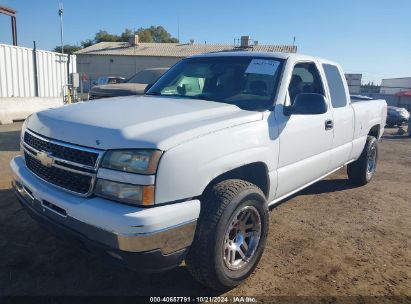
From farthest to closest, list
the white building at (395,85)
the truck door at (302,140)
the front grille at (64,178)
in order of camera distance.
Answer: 1. the white building at (395,85)
2. the truck door at (302,140)
3. the front grille at (64,178)

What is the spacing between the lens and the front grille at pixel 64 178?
247cm

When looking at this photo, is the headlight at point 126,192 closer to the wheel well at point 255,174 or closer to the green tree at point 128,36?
the wheel well at point 255,174

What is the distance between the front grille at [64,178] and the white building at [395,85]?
4970 centimetres

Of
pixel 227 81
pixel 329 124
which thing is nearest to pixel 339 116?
pixel 329 124

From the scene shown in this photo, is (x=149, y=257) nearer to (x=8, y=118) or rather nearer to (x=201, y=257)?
(x=201, y=257)

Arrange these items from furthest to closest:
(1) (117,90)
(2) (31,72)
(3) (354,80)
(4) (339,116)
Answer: (3) (354,80), (2) (31,72), (1) (117,90), (4) (339,116)

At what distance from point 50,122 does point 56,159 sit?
0.37 m

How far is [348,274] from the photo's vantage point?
3293mm

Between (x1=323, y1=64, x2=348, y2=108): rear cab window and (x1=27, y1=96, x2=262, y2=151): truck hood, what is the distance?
1.86 metres

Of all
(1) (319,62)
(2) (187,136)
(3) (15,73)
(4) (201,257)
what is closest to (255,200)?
(4) (201,257)

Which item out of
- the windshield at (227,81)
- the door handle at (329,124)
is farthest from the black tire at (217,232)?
the door handle at (329,124)

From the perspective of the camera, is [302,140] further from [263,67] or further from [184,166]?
[184,166]

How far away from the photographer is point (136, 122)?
2592 mm

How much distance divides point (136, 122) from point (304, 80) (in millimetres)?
2396
